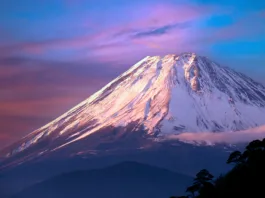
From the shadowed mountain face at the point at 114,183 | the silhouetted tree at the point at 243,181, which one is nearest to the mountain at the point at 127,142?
the shadowed mountain face at the point at 114,183

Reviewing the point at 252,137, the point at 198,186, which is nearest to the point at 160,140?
the point at 252,137

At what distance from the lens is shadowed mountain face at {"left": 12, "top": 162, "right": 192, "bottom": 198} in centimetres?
18362

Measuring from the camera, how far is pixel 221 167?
189 m

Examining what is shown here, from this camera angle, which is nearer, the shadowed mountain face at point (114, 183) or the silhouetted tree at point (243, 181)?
the silhouetted tree at point (243, 181)

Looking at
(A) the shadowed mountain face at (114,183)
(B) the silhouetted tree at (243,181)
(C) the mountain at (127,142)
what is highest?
(C) the mountain at (127,142)

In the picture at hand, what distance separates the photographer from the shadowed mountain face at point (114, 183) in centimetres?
18362

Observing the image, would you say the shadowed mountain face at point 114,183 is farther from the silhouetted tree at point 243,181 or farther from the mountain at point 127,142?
the silhouetted tree at point 243,181

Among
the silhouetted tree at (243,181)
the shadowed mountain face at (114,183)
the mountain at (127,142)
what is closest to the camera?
the silhouetted tree at (243,181)

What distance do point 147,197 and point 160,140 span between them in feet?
48.8

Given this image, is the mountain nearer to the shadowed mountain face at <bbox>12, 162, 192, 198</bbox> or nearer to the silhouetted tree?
the shadowed mountain face at <bbox>12, 162, 192, 198</bbox>

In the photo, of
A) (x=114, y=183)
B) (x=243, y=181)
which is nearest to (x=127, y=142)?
(x=114, y=183)

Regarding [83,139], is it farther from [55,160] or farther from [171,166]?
[171,166]

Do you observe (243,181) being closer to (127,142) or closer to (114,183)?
(114,183)

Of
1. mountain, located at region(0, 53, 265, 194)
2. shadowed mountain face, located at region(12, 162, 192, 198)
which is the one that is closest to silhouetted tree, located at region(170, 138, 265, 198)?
shadowed mountain face, located at region(12, 162, 192, 198)
